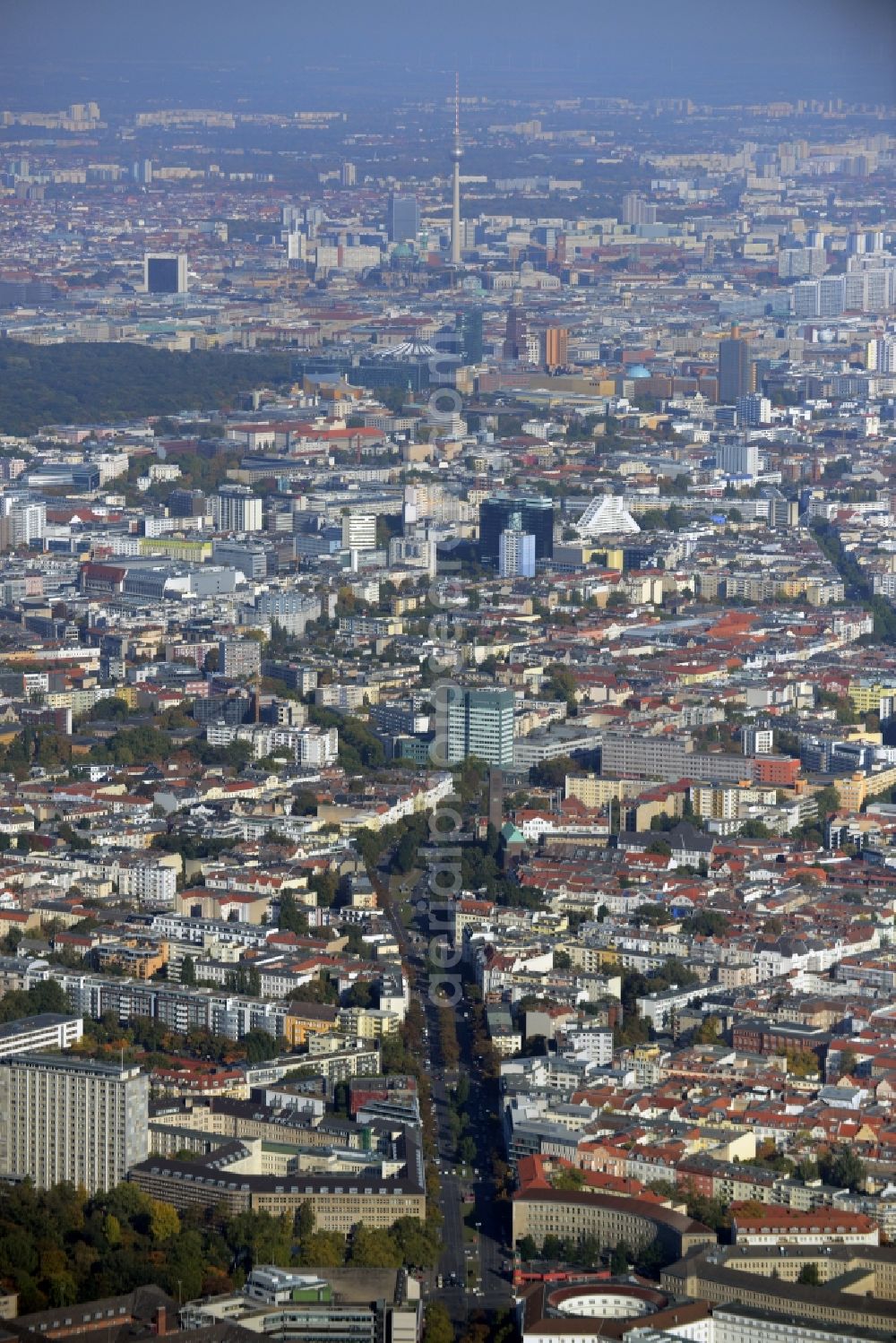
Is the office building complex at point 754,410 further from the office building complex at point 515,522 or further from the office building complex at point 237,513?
the office building complex at point 515,522

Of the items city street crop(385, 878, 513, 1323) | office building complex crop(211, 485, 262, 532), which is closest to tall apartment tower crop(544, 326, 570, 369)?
office building complex crop(211, 485, 262, 532)

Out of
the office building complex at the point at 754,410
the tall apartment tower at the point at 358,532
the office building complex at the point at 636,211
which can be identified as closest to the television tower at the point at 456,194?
the office building complex at the point at 636,211

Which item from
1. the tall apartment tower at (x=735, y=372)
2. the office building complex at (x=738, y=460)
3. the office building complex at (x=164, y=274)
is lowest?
the office building complex at (x=738, y=460)

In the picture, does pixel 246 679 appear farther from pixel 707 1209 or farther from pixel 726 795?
pixel 707 1209

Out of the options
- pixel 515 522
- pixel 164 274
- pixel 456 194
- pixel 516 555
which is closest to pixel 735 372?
pixel 456 194

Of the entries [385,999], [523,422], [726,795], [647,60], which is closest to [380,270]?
[523,422]

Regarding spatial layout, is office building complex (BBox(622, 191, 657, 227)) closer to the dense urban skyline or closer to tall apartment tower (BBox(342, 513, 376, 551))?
the dense urban skyline

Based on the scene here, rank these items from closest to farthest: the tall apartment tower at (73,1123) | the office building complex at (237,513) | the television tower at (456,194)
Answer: the tall apartment tower at (73,1123) < the office building complex at (237,513) < the television tower at (456,194)
